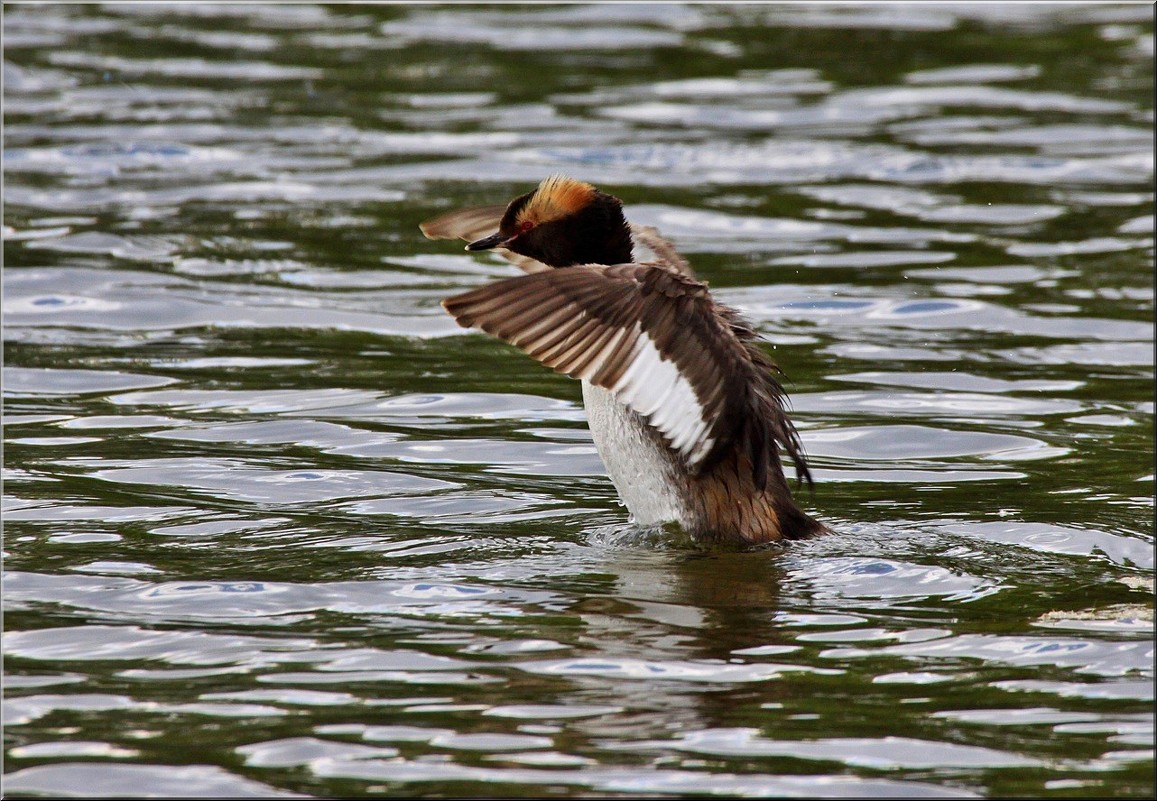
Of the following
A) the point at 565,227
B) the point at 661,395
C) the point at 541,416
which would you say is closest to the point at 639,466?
the point at 661,395

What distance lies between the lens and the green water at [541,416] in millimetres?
5289

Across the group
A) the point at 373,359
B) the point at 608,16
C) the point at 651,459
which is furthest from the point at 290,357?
the point at 608,16

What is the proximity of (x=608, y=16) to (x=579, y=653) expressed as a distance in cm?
1771

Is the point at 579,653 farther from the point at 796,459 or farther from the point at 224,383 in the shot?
the point at 224,383

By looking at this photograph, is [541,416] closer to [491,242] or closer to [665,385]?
[491,242]

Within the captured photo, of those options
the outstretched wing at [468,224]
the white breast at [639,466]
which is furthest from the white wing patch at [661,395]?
the outstretched wing at [468,224]

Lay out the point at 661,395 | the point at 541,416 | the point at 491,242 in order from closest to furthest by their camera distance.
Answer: the point at 661,395 → the point at 491,242 → the point at 541,416

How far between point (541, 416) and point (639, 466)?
258cm

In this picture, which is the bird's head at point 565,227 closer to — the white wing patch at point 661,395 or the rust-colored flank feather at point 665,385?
the rust-colored flank feather at point 665,385

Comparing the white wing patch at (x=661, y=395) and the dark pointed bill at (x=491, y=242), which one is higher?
the dark pointed bill at (x=491, y=242)

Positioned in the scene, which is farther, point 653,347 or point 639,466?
point 639,466

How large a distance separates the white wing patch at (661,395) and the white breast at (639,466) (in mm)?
227

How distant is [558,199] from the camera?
316 inches

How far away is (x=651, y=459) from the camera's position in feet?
25.1
